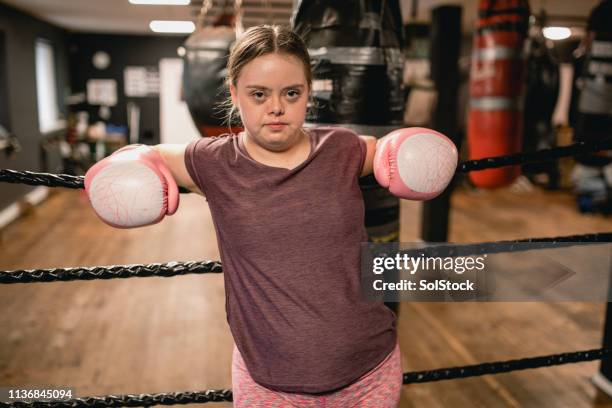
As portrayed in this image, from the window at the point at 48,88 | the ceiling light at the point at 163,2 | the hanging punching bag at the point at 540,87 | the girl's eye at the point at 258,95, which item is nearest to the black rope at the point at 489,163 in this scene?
the girl's eye at the point at 258,95

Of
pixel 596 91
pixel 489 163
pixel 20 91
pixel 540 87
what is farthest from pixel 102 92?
pixel 489 163

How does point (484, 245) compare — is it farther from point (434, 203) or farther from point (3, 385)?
point (434, 203)

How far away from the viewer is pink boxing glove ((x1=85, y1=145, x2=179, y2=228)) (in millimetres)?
871

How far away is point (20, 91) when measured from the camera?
6.53m

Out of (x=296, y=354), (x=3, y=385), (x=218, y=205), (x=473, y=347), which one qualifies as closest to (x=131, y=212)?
(x=218, y=205)

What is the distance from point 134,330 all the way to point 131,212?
243cm

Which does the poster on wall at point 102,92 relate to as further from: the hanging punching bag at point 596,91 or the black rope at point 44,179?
the black rope at point 44,179

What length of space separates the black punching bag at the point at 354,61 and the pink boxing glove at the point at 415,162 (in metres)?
0.51

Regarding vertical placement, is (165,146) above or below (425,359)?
above

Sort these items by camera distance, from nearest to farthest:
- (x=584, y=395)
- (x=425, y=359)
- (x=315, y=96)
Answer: (x=315, y=96) < (x=584, y=395) < (x=425, y=359)

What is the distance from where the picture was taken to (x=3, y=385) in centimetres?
246

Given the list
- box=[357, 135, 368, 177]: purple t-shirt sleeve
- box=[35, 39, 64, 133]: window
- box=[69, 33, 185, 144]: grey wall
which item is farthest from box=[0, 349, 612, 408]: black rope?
box=[69, 33, 185, 144]: grey wall

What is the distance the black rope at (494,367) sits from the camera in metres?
1.33

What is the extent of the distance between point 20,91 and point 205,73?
17.1ft
